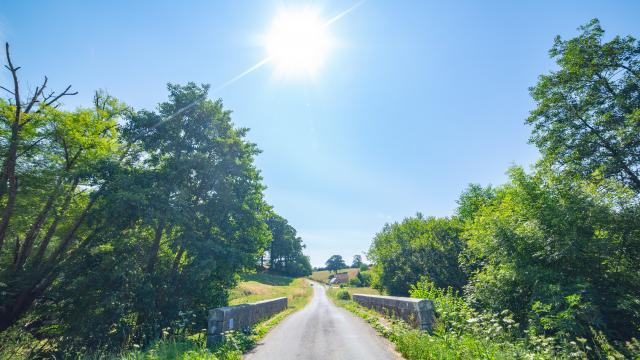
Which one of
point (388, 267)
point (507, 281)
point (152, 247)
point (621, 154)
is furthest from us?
point (388, 267)

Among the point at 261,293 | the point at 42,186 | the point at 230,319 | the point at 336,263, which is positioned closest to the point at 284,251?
the point at 261,293

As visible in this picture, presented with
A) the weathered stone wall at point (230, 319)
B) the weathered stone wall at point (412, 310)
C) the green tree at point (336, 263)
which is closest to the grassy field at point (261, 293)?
the weathered stone wall at point (230, 319)

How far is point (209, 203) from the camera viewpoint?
12.1 metres

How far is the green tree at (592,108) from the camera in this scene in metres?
14.5

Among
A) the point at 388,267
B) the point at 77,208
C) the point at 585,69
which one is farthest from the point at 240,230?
the point at 585,69

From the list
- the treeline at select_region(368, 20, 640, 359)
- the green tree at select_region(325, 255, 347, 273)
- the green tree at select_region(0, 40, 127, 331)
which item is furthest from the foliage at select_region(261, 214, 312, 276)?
the treeline at select_region(368, 20, 640, 359)

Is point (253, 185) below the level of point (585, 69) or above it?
below

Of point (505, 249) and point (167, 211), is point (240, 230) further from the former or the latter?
point (505, 249)

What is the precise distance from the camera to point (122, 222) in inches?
439

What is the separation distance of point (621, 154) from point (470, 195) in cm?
2784

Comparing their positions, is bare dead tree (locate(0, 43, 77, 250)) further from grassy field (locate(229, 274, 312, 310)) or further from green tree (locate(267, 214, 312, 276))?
green tree (locate(267, 214, 312, 276))

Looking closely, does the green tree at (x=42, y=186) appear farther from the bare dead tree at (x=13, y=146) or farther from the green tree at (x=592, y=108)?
the green tree at (x=592, y=108)

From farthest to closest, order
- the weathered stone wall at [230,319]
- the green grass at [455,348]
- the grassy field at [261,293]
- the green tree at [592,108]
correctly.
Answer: the grassy field at [261,293] < the green tree at [592,108] < the weathered stone wall at [230,319] < the green grass at [455,348]

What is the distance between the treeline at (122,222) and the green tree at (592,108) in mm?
20160
